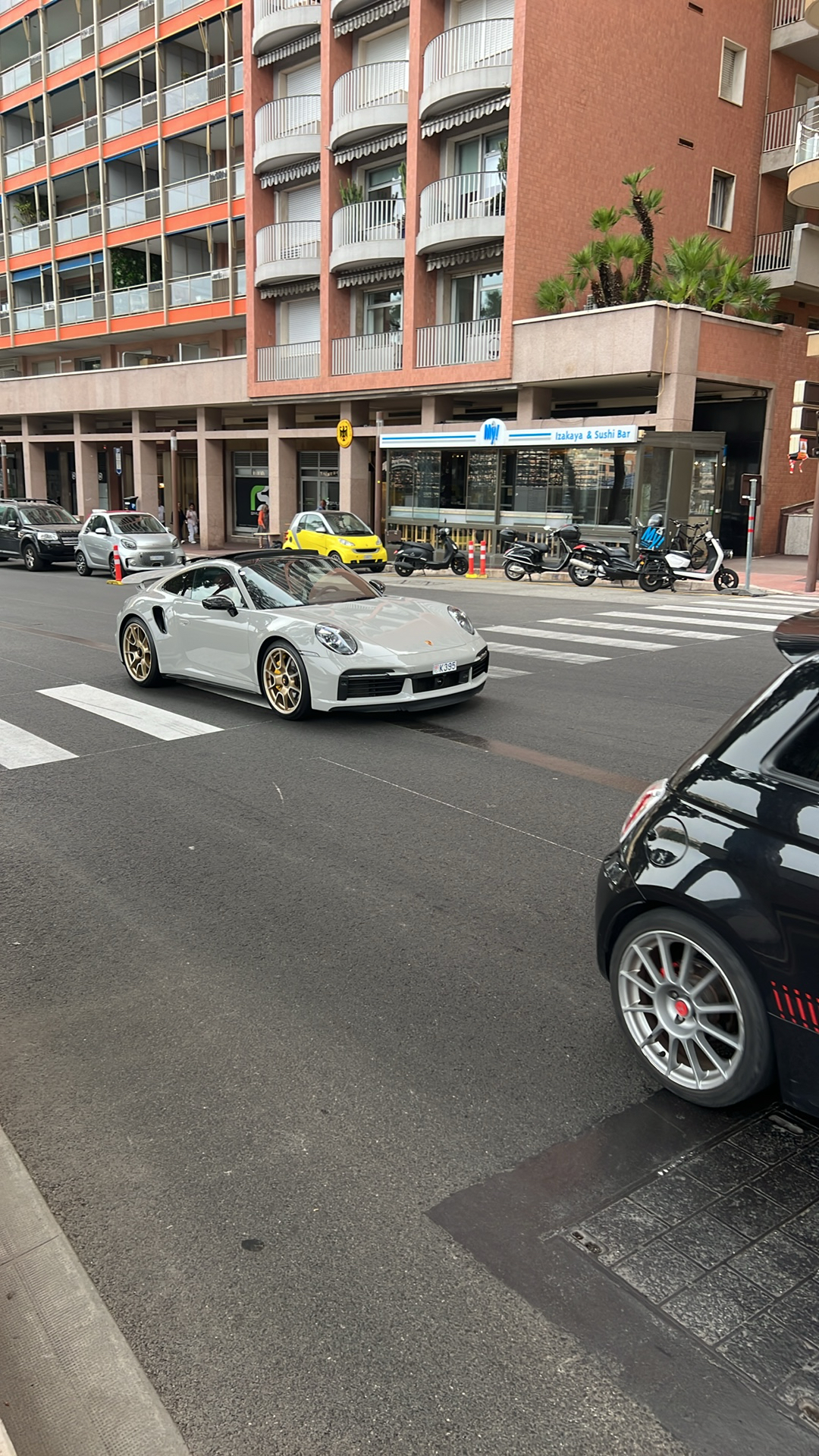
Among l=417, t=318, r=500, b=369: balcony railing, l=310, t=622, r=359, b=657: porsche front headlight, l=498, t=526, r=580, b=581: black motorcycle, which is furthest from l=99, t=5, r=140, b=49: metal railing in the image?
l=310, t=622, r=359, b=657: porsche front headlight

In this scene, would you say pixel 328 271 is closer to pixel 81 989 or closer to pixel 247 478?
pixel 247 478

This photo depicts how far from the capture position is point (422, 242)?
94.5 feet

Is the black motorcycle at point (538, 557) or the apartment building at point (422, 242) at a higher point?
the apartment building at point (422, 242)

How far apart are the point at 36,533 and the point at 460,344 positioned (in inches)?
489

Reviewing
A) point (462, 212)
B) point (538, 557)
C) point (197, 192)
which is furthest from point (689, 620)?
point (197, 192)

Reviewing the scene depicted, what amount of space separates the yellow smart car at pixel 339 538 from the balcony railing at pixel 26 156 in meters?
29.9

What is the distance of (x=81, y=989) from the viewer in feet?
14.2

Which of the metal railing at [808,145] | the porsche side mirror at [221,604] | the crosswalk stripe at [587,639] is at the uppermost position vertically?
the metal railing at [808,145]

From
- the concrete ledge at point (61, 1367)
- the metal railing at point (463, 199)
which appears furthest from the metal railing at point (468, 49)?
the concrete ledge at point (61, 1367)

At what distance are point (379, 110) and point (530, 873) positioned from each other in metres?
30.4

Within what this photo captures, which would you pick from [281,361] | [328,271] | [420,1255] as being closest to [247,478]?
[281,361]

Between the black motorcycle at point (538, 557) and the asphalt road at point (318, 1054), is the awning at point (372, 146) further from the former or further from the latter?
the asphalt road at point (318, 1054)

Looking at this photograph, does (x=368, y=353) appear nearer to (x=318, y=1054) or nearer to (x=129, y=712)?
(x=129, y=712)

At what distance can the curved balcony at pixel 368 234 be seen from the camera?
3042cm
